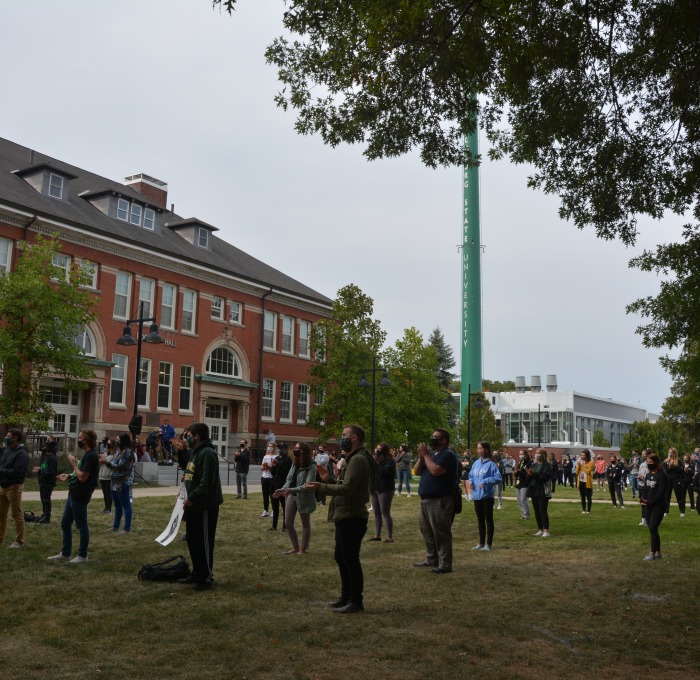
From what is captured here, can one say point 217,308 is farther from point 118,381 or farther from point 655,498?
point 655,498

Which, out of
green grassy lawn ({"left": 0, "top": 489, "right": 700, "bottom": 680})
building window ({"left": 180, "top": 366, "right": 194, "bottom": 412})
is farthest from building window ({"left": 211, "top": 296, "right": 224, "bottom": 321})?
green grassy lawn ({"left": 0, "top": 489, "right": 700, "bottom": 680})

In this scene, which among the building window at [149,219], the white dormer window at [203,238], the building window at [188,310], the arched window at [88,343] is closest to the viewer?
the arched window at [88,343]

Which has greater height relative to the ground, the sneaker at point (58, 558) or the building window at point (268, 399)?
the building window at point (268, 399)

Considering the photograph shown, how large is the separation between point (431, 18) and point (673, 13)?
2922 millimetres

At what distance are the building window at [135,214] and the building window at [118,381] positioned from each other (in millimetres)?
7991

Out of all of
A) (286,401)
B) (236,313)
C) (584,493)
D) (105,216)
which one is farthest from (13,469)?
(286,401)

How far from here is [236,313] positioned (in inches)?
1859

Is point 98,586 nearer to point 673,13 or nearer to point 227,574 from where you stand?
point 227,574

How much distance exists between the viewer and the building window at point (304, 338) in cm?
5184

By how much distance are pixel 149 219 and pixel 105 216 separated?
3.55 meters

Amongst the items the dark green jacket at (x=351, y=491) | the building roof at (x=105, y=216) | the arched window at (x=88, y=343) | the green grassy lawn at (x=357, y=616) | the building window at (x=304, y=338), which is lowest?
the green grassy lawn at (x=357, y=616)

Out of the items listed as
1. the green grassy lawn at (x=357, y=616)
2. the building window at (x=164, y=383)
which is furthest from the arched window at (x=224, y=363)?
the green grassy lawn at (x=357, y=616)

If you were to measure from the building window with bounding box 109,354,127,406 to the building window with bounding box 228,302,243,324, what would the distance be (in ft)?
27.6

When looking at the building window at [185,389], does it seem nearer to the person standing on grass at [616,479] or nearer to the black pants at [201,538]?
the person standing on grass at [616,479]
